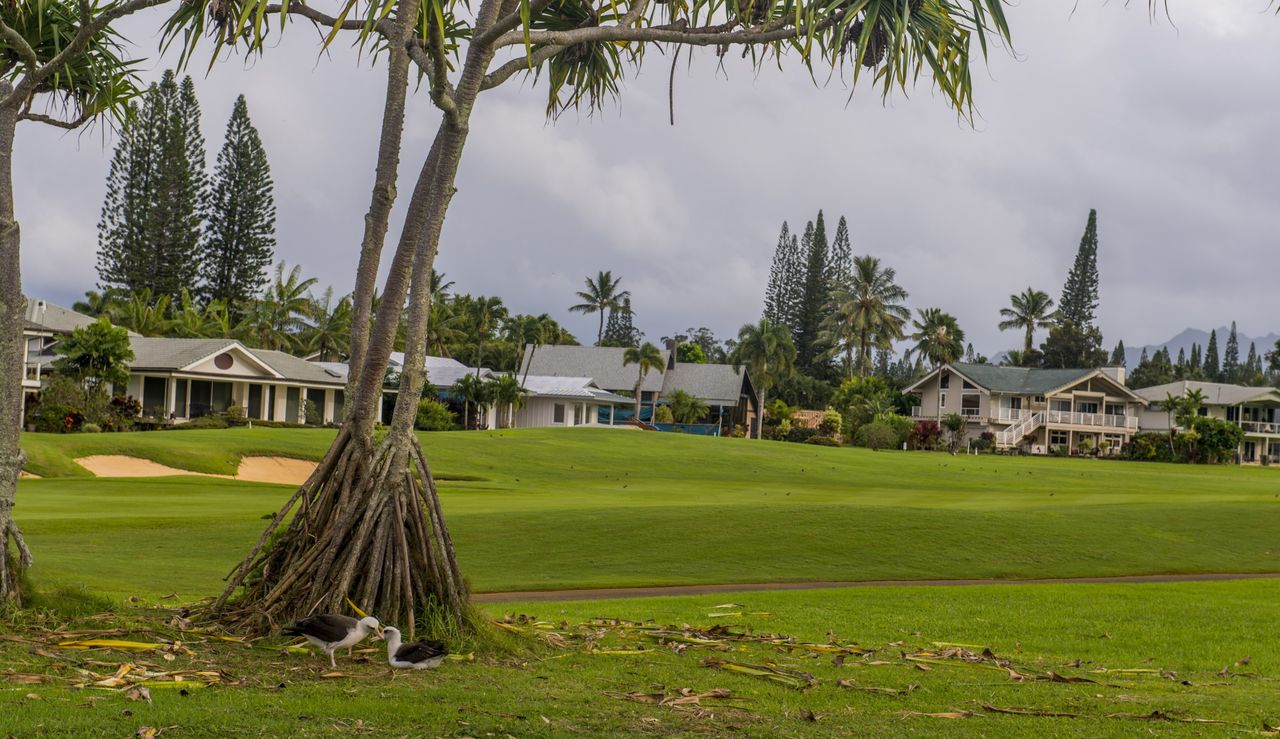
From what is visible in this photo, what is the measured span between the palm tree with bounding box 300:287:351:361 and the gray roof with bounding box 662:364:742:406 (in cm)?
2565

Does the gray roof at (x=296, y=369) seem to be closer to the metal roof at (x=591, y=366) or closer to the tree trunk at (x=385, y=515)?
the metal roof at (x=591, y=366)

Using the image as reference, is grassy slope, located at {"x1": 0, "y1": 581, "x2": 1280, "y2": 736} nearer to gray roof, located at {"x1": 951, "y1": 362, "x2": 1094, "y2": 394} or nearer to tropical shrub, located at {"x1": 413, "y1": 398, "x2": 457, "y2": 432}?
tropical shrub, located at {"x1": 413, "y1": 398, "x2": 457, "y2": 432}

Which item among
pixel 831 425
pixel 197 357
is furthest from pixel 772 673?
pixel 831 425

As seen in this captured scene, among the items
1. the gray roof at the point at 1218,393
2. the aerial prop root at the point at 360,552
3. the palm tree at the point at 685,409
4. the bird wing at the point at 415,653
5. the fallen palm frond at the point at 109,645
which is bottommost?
the fallen palm frond at the point at 109,645

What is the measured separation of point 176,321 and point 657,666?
74510mm

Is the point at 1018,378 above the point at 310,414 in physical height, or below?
above

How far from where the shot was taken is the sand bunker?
36688 millimetres

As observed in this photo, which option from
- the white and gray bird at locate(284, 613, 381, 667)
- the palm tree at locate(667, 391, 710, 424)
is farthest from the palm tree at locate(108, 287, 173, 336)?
the white and gray bird at locate(284, 613, 381, 667)

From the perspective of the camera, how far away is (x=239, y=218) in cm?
8862

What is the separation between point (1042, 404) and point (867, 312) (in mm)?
22348

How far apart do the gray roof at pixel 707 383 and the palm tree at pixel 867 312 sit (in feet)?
48.9

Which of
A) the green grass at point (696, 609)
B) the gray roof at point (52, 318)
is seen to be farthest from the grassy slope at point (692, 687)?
the gray roof at point (52, 318)

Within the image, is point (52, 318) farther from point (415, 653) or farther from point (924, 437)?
point (415, 653)

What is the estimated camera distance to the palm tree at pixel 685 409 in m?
95.9
